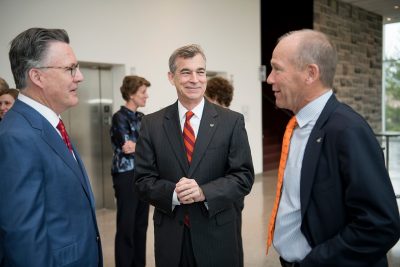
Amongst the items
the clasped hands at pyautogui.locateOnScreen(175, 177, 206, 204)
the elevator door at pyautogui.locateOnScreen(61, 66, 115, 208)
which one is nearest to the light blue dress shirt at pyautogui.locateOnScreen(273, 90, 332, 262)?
the clasped hands at pyautogui.locateOnScreen(175, 177, 206, 204)

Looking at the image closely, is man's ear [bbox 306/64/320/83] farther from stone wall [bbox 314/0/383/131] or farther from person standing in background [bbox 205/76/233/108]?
stone wall [bbox 314/0/383/131]

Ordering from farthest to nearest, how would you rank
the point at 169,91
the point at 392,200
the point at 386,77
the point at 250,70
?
1. the point at 386,77
2. the point at 250,70
3. the point at 169,91
4. the point at 392,200

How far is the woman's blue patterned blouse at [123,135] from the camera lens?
11.7 ft

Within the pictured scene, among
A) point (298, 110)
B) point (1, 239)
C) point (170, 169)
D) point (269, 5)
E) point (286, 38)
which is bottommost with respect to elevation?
point (1, 239)

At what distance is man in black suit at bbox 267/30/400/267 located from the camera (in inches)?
49.0

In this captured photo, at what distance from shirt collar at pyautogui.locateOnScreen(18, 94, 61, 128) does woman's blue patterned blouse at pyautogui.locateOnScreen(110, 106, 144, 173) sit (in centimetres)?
202

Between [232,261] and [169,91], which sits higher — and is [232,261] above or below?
below

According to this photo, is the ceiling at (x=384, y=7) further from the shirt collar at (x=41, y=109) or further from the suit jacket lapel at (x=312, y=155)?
the shirt collar at (x=41, y=109)

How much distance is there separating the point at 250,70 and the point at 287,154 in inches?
259

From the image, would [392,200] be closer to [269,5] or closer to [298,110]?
[298,110]

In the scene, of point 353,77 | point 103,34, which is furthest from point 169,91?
point 353,77

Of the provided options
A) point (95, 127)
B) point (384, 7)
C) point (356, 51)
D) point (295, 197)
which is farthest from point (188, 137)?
point (384, 7)

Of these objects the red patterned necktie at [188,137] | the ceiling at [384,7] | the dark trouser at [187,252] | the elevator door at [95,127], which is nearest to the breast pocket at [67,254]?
the dark trouser at [187,252]

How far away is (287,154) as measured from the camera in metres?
1.61
